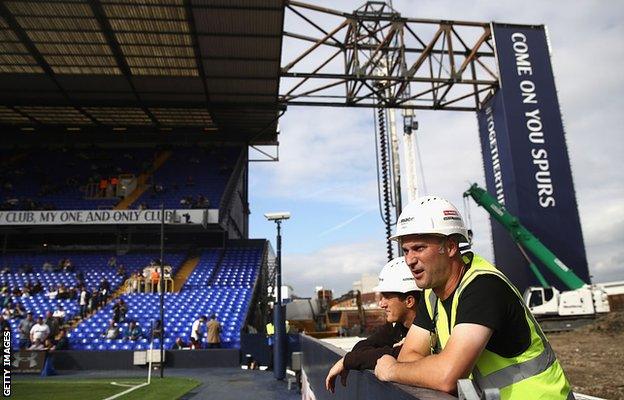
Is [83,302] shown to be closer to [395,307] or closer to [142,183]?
[142,183]

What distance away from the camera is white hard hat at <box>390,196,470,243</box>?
7.34 ft

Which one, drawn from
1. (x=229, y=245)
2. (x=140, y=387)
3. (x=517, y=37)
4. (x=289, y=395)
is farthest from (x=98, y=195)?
(x=517, y=37)

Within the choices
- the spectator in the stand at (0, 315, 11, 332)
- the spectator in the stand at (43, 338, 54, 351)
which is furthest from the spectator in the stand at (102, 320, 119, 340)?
the spectator in the stand at (0, 315, 11, 332)

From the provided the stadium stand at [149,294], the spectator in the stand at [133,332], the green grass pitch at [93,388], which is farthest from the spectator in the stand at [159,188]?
the green grass pitch at [93,388]

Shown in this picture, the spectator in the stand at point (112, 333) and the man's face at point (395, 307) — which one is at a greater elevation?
the man's face at point (395, 307)

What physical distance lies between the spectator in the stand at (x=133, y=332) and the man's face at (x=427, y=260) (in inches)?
728

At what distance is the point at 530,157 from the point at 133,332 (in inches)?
765

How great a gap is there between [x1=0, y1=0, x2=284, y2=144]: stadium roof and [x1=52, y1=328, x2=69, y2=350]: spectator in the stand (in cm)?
1191

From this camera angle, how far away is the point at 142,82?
23.3m

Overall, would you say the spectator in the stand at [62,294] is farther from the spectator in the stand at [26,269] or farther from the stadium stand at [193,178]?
the stadium stand at [193,178]

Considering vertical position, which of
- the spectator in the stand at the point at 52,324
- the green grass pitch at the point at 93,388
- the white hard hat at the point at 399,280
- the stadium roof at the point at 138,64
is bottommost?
the green grass pitch at the point at 93,388

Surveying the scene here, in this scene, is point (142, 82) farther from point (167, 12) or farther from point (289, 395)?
point (289, 395)

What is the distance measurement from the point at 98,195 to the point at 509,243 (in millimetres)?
22909

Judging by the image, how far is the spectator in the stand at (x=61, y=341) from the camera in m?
17.7
